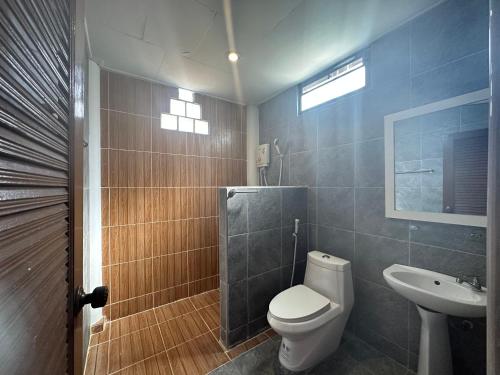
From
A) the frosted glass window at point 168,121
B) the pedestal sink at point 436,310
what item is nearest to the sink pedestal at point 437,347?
the pedestal sink at point 436,310

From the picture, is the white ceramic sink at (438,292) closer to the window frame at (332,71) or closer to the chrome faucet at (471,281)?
the chrome faucet at (471,281)

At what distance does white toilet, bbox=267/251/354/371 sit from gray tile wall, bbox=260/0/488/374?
27 cm

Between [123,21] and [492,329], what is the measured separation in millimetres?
2151

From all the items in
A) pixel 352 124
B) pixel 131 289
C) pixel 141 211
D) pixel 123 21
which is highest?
pixel 123 21

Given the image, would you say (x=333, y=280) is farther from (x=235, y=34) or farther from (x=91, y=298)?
(x=235, y=34)

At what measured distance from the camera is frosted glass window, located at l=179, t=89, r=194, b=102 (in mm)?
2248

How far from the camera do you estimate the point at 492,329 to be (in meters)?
0.31

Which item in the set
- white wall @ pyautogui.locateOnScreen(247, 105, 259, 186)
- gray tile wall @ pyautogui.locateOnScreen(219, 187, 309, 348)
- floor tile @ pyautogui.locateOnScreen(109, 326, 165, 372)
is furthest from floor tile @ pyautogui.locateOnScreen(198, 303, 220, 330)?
white wall @ pyautogui.locateOnScreen(247, 105, 259, 186)

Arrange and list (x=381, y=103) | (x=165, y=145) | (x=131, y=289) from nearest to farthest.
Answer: (x=381, y=103)
(x=131, y=289)
(x=165, y=145)

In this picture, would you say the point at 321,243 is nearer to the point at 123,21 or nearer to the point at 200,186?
the point at 200,186

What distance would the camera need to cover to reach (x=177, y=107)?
2.22 m

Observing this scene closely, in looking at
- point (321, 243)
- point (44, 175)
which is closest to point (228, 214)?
point (321, 243)

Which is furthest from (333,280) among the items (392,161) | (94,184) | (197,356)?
(94,184)

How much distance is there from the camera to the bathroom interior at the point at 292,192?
3.99ft
